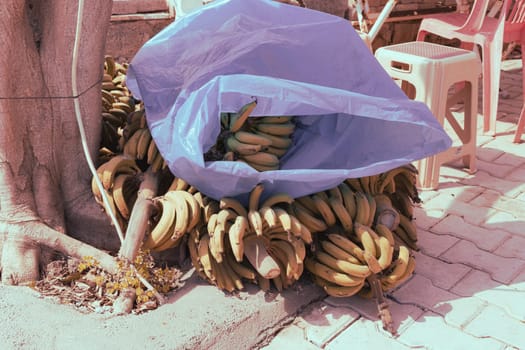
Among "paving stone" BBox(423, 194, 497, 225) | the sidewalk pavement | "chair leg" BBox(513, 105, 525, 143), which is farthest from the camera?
"chair leg" BBox(513, 105, 525, 143)

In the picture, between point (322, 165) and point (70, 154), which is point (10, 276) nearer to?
point (70, 154)

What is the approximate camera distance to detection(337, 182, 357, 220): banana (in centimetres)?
253

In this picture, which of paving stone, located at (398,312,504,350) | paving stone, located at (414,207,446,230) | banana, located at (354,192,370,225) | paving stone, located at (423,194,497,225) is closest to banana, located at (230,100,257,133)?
banana, located at (354,192,370,225)

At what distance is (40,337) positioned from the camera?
6.98ft

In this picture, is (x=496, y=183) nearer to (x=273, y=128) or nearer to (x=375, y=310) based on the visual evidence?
(x=375, y=310)

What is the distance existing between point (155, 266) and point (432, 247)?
1.42m

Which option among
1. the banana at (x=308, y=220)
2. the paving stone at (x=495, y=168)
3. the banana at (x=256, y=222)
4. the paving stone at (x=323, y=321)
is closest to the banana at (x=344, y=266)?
the banana at (x=308, y=220)

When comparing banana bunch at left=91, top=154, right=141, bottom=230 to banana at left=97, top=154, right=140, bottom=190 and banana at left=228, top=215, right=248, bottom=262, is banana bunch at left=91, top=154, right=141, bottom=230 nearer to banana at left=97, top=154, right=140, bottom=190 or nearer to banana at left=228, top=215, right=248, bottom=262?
banana at left=97, top=154, right=140, bottom=190

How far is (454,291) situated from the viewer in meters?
2.63

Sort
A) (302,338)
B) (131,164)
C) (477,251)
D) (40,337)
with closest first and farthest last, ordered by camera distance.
A: (40,337), (302,338), (131,164), (477,251)

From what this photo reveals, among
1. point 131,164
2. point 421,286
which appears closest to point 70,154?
point 131,164

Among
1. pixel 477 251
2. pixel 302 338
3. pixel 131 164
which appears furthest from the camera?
pixel 477 251

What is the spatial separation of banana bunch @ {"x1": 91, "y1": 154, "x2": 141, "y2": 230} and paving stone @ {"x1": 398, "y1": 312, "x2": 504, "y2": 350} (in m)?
1.28

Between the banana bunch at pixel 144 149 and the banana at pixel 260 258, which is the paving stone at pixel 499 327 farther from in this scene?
the banana bunch at pixel 144 149
